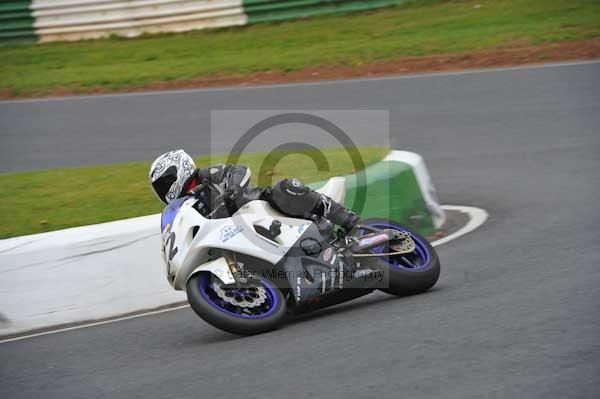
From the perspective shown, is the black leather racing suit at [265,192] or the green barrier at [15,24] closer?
the black leather racing suit at [265,192]

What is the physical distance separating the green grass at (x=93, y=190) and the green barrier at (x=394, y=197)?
38.2 inches

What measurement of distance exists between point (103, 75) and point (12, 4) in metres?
4.26

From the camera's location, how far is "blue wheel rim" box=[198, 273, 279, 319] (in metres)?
5.75

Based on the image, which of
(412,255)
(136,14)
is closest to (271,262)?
(412,255)

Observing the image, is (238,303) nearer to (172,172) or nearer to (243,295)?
(243,295)

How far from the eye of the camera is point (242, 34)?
19.3m

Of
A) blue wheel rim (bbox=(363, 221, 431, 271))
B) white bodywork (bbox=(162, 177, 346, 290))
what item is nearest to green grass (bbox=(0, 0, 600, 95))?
blue wheel rim (bbox=(363, 221, 431, 271))

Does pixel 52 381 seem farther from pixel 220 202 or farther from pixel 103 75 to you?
pixel 103 75

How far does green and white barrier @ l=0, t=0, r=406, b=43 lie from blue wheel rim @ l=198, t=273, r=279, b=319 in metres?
14.5

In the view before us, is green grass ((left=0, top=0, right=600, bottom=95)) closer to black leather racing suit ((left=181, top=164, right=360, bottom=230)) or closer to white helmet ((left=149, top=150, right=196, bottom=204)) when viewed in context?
black leather racing suit ((left=181, top=164, right=360, bottom=230))

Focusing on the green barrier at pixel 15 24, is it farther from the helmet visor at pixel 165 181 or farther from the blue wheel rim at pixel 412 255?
the blue wheel rim at pixel 412 255

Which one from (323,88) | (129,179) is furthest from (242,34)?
(129,179)

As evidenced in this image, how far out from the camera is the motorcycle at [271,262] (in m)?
5.80

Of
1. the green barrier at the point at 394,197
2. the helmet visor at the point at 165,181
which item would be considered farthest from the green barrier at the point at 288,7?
the helmet visor at the point at 165,181
